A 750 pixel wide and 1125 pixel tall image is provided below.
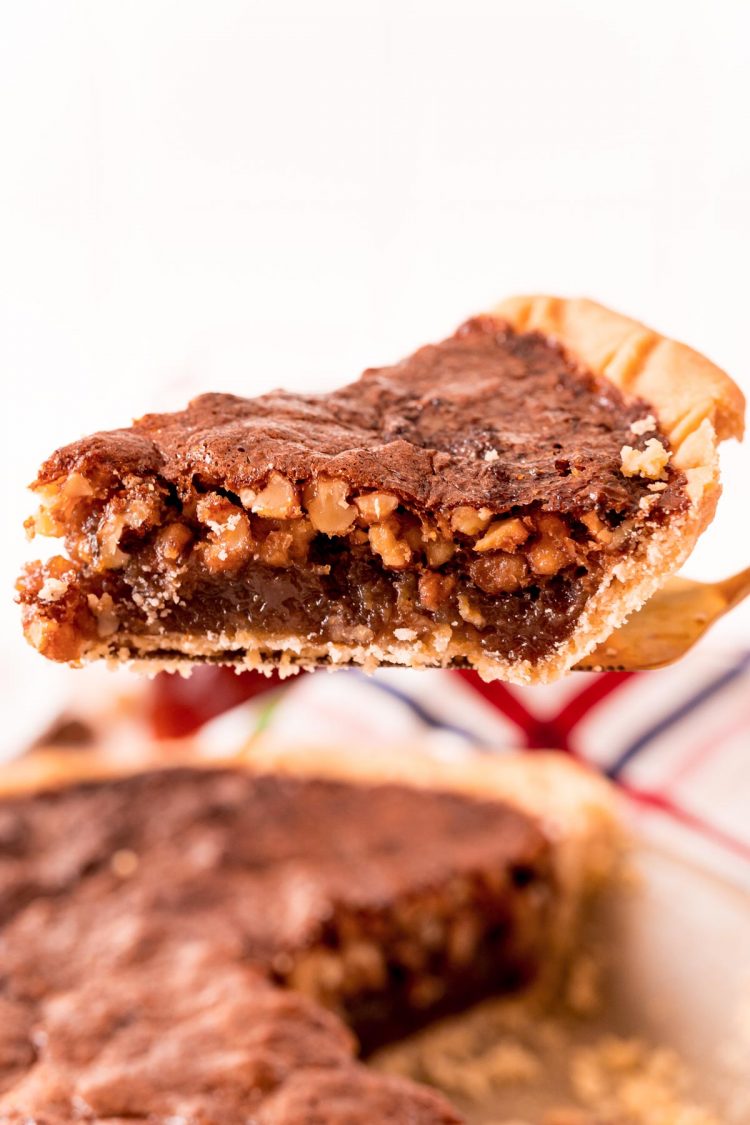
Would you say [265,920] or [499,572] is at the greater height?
[499,572]

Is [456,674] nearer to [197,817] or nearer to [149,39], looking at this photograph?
[197,817]

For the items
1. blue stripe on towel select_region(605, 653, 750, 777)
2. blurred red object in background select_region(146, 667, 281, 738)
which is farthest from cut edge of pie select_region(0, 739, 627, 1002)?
blurred red object in background select_region(146, 667, 281, 738)

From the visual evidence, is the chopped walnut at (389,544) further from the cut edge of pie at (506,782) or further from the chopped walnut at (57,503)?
the cut edge of pie at (506,782)

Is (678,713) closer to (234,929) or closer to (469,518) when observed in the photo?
(234,929)

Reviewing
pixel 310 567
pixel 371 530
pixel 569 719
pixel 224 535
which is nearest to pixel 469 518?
pixel 371 530

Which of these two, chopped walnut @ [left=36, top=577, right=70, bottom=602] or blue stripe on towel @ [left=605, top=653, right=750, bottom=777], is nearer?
chopped walnut @ [left=36, top=577, right=70, bottom=602]

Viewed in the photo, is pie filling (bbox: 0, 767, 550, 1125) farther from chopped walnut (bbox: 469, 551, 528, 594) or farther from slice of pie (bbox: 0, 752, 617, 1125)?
chopped walnut (bbox: 469, 551, 528, 594)

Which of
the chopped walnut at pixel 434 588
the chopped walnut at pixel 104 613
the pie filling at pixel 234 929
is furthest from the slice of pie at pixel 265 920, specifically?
the chopped walnut at pixel 434 588

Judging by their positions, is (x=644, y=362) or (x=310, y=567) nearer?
(x=310, y=567)
